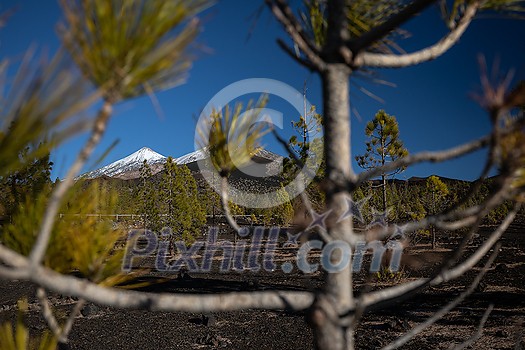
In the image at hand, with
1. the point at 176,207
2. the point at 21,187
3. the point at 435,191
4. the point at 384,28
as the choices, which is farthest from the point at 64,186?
the point at 176,207

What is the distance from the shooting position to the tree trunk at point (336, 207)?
1.16 meters

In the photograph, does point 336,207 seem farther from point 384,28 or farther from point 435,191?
point 435,191

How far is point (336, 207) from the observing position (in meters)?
1.22

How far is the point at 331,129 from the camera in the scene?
4.12ft

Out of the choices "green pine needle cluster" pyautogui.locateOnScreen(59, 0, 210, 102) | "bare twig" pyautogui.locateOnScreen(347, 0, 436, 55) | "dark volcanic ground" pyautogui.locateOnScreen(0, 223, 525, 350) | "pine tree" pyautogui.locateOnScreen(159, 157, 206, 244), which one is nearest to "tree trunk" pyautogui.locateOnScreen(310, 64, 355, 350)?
"bare twig" pyautogui.locateOnScreen(347, 0, 436, 55)

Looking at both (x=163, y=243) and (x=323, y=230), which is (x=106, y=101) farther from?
(x=163, y=243)

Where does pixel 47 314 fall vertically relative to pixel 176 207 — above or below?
below

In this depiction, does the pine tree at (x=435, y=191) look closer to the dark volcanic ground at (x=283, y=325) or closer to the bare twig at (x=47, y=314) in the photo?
the dark volcanic ground at (x=283, y=325)

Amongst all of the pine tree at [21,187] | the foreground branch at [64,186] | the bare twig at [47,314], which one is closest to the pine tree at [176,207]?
the pine tree at [21,187]

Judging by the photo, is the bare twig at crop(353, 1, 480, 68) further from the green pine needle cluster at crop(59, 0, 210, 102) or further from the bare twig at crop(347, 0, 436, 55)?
the green pine needle cluster at crop(59, 0, 210, 102)

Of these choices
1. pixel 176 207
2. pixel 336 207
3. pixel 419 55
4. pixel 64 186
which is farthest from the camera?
pixel 176 207

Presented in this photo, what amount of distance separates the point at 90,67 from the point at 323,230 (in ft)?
2.67

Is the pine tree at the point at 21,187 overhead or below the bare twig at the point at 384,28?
below

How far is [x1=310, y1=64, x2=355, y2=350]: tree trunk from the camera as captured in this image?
1159 mm
